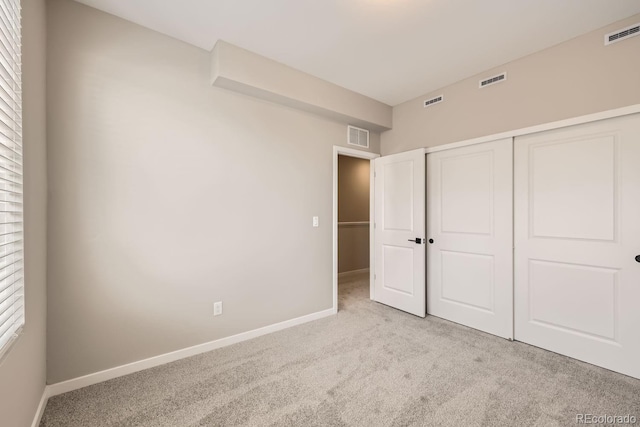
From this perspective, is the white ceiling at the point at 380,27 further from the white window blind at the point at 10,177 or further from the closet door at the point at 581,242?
the white window blind at the point at 10,177

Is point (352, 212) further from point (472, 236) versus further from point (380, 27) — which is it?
point (380, 27)

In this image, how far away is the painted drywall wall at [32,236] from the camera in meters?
1.35

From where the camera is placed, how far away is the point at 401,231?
139 inches

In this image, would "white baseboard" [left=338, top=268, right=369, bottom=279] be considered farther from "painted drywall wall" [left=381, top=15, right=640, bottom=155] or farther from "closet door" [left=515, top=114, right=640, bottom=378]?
"closet door" [left=515, top=114, right=640, bottom=378]

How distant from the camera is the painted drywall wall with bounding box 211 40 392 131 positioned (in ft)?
8.00

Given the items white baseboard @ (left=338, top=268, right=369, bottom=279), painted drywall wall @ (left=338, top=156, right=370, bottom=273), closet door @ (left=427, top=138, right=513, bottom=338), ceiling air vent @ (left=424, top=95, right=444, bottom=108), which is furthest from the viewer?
painted drywall wall @ (left=338, top=156, right=370, bottom=273)

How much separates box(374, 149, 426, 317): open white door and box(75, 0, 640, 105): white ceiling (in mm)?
1171

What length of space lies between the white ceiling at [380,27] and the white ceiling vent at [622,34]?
0.33 feet

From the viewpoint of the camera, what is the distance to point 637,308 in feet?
6.81

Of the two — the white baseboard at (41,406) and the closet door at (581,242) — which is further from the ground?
the closet door at (581,242)

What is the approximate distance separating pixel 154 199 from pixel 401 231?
2794mm

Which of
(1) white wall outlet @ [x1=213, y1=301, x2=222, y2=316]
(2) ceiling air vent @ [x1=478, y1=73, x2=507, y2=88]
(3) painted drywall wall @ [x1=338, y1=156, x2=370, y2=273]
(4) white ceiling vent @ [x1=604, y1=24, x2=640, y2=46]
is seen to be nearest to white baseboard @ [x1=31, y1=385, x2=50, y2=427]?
(1) white wall outlet @ [x1=213, y1=301, x2=222, y2=316]

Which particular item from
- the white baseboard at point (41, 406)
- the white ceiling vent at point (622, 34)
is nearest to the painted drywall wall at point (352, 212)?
the white ceiling vent at point (622, 34)

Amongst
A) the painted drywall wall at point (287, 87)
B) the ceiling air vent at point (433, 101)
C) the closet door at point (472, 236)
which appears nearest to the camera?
the painted drywall wall at point (287, 87)
